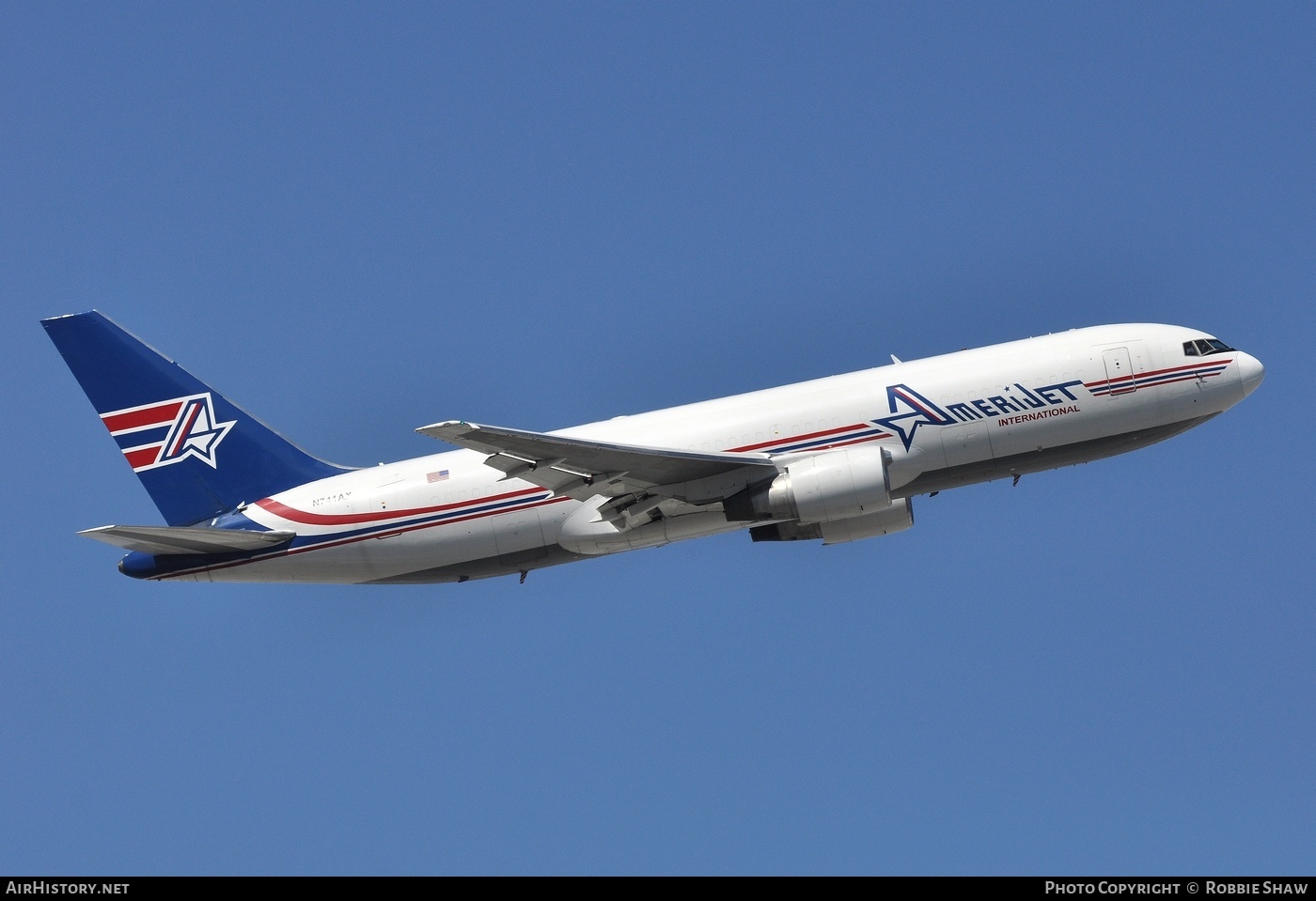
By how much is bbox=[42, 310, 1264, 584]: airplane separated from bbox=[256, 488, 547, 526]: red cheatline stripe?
0.05m

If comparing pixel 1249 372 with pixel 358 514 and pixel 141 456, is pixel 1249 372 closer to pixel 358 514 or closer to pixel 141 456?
pixel 358 514

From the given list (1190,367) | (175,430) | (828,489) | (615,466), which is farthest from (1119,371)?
(175,430)

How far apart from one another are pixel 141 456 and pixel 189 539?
5361mm

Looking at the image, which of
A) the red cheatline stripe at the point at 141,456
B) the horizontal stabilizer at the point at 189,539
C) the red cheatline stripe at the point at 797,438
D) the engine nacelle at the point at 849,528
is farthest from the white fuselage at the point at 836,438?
the red cheatline stripe at the point at 141,456

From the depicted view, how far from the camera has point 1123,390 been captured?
1575 inches

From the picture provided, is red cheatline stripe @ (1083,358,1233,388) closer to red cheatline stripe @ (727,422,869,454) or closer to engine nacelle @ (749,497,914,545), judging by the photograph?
engine nacelle @ (749,497,914,545)

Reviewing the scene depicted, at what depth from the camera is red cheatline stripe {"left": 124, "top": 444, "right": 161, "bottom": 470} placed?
1796 inches

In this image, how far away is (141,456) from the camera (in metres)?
45.7

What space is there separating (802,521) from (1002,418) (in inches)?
232

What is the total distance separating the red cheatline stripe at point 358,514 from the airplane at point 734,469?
0.05 metres

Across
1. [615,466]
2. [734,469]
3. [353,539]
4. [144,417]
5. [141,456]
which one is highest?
[144,417]

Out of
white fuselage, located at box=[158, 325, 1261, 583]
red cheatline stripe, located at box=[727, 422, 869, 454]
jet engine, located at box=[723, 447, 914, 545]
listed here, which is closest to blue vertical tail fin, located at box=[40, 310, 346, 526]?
white fuselage, located at box=[158, 325, 1261, 583]

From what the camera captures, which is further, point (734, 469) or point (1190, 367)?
point (1190, 367)

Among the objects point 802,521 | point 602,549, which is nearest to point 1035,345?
point 802,521
